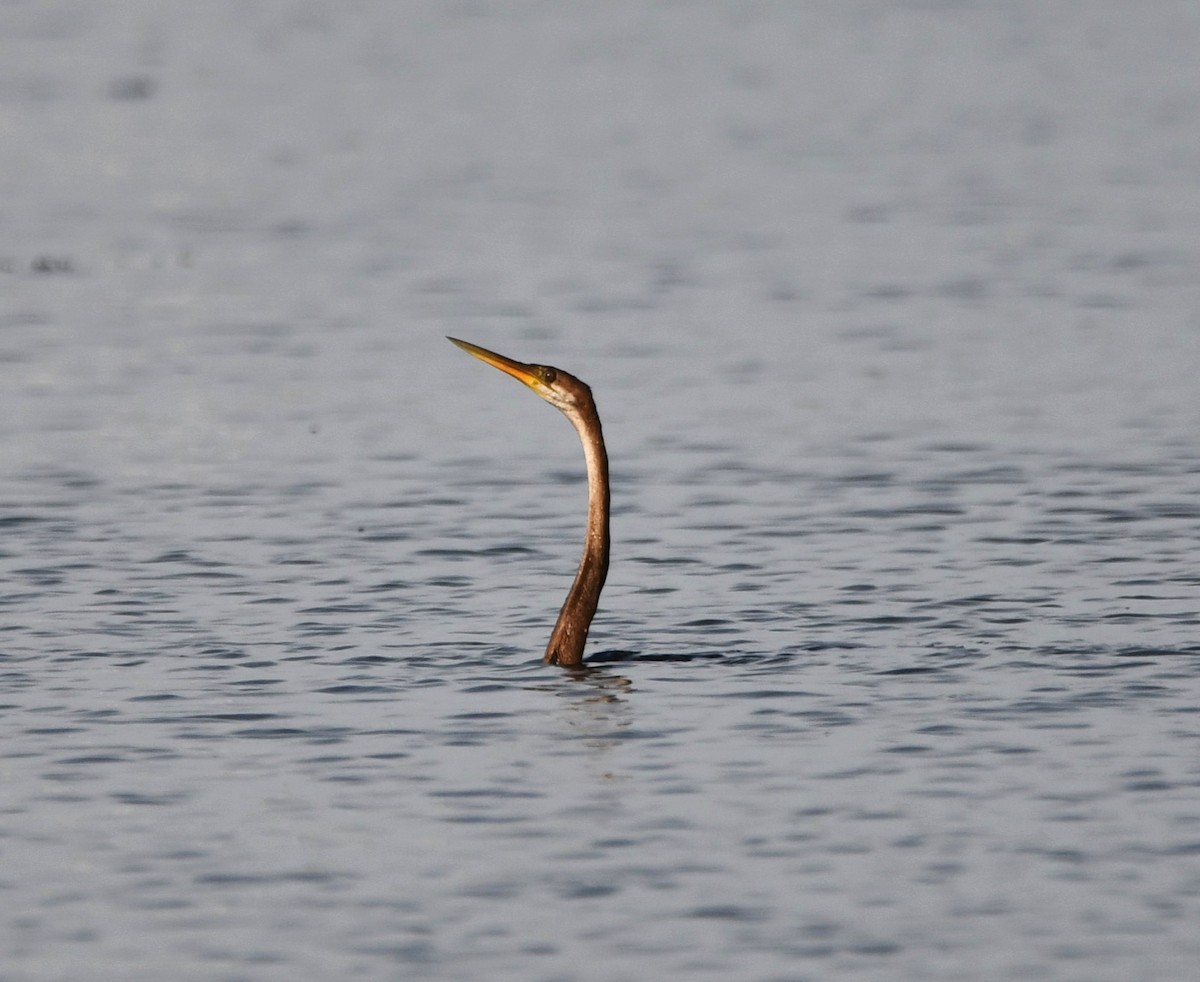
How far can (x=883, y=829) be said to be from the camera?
12.2 m

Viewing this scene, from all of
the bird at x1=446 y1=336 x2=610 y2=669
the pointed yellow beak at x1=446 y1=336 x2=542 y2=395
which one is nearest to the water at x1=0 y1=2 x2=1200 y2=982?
the bird at x1=446 y1=336 x2=610 y2=669

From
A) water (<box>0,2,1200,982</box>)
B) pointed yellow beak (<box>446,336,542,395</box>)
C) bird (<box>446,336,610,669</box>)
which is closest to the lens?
water (<box>0,2,1200,982</box>)

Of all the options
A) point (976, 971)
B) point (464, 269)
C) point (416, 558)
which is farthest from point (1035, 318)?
point (976, 971)

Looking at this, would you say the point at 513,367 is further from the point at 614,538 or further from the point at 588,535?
the point at 614,538

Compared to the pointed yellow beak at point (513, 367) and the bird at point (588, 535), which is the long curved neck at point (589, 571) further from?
the pointed yellow beak at point (513, 367)

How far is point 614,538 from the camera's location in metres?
18.9

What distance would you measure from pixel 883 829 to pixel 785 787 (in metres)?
0.77

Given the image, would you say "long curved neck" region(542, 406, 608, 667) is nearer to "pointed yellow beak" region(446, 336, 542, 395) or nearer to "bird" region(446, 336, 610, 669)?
"bird" region(446, 336, 610, 669)

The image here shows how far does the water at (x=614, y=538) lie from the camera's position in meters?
11.5

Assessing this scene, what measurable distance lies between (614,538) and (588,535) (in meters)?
3.75

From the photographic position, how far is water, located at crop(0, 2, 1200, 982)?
11.5 m

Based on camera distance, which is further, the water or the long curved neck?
the long curved neck

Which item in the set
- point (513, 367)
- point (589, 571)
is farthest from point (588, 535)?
point (513, 367)

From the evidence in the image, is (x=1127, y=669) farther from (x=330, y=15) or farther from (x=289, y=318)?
(x=330, y=15)
